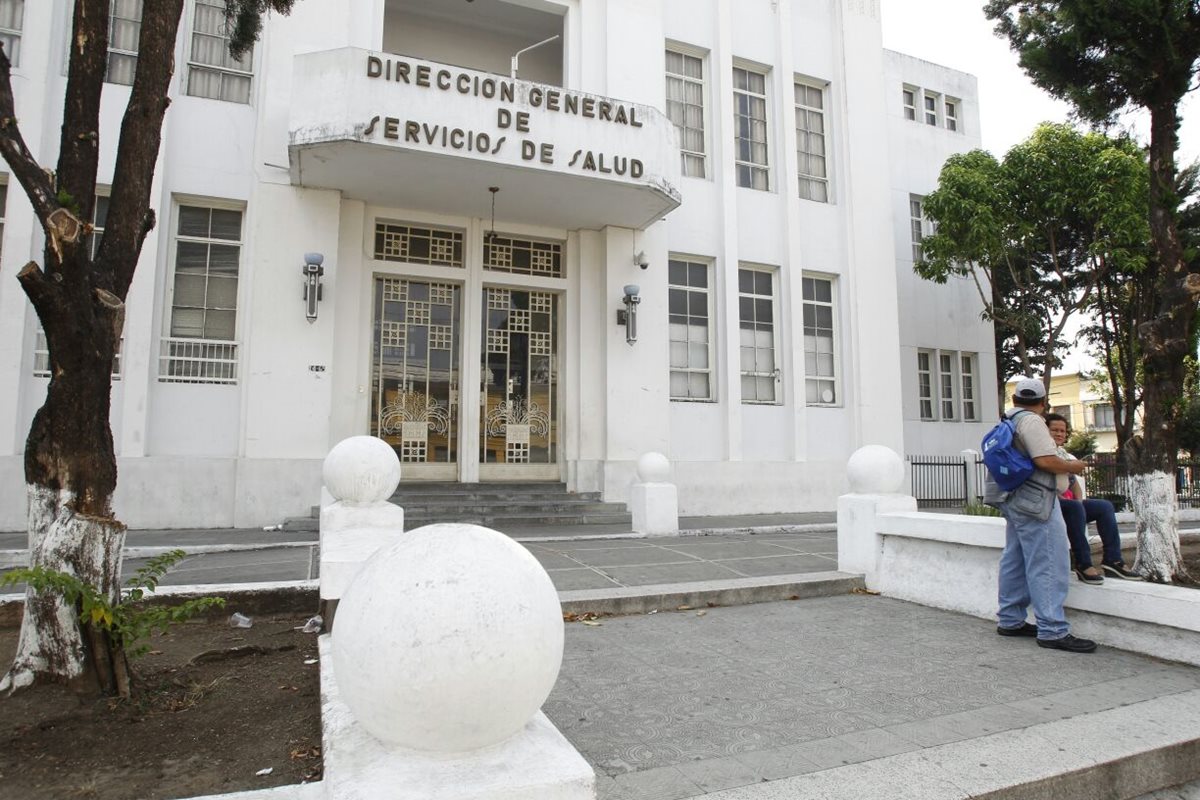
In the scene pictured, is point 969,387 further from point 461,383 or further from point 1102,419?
point 1102,419

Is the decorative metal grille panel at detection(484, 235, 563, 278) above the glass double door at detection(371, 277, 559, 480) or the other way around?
above

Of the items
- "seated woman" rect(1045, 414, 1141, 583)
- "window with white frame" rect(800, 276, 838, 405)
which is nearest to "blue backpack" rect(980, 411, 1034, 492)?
"seated woman" rect(1045, 414, 1141, 583)

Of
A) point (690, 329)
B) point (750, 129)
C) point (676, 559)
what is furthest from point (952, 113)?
point (676, 559)

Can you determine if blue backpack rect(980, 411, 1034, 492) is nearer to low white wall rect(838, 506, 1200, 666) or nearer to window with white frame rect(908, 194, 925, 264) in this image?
low white wall rect(838, 506, 1200, 666)

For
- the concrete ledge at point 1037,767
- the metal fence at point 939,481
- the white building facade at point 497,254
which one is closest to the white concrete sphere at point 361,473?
the concrete ledge at point 1037,767

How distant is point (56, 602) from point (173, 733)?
0.82 m

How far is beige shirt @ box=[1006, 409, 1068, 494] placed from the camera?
4.42m

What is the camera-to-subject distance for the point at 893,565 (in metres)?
6.05

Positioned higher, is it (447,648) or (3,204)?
(3,204)

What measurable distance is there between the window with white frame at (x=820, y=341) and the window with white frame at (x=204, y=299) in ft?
32.2

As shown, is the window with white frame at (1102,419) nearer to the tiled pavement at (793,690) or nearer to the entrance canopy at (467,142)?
the entrance canopy at (467,142)

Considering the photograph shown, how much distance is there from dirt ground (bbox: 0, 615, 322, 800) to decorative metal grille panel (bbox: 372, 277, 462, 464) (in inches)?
284

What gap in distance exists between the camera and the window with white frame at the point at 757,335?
13.3 metres

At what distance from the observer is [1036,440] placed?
4.46 metres
